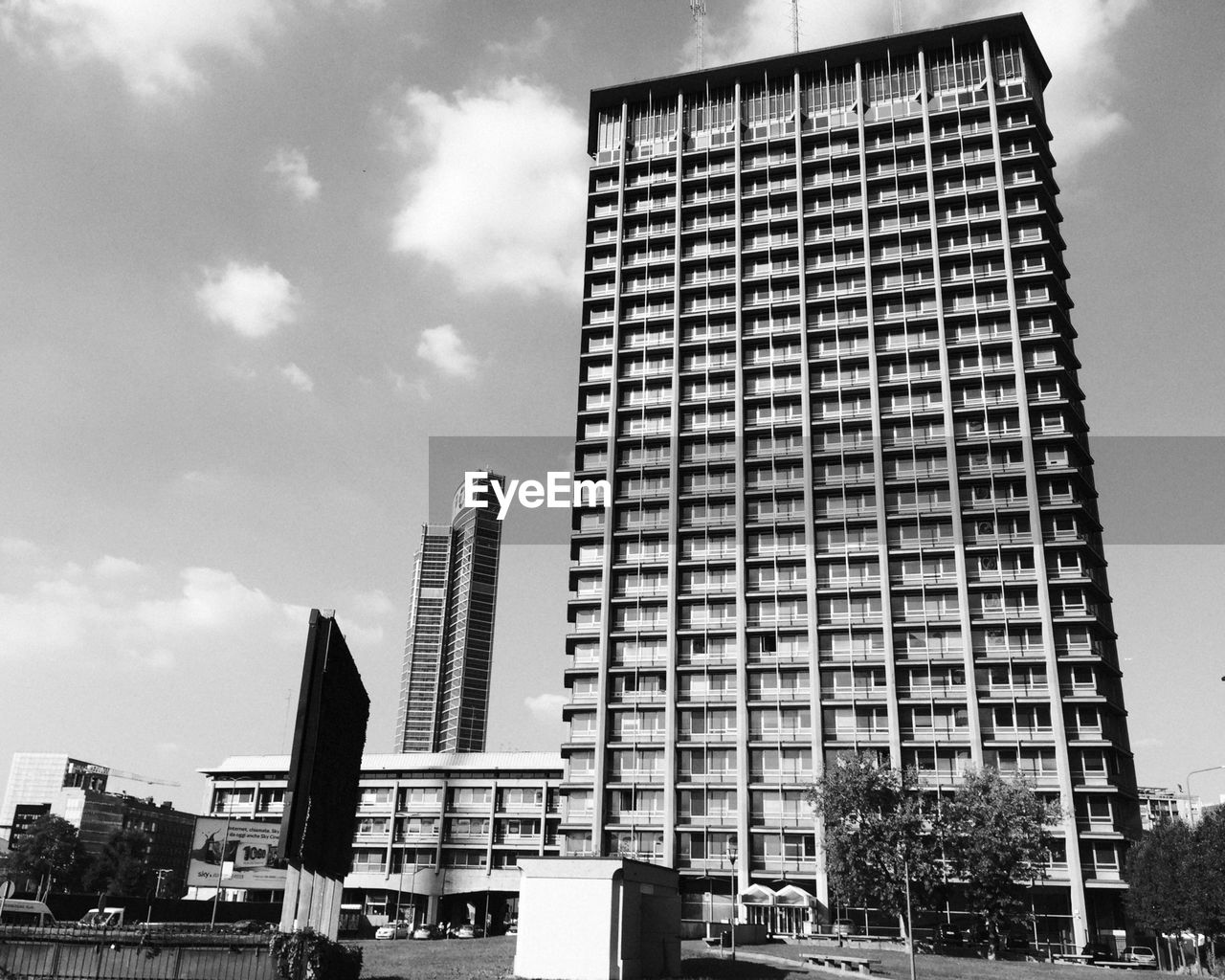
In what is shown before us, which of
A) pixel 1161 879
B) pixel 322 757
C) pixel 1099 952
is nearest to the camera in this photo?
pixel 322 757

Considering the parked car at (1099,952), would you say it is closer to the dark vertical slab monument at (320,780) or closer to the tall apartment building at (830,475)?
the tall apartment building at (830,475)

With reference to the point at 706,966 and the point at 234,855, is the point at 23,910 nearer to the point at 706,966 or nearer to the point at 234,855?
the point at 234,855

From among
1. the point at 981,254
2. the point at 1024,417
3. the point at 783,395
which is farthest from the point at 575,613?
the point at 981,254

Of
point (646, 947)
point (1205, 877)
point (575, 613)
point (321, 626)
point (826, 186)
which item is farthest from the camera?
point (826, 186)

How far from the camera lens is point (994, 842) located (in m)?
70.7

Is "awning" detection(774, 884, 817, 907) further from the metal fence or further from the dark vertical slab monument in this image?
the metal fence

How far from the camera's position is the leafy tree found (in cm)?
7044

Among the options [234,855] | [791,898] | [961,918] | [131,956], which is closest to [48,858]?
[234,855]

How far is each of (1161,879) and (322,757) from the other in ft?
217

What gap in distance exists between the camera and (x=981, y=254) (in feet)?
354

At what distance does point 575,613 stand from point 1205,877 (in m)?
57.5

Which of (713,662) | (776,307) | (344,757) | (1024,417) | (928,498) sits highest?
(776,307)

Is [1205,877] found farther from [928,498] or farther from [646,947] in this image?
[646,947]

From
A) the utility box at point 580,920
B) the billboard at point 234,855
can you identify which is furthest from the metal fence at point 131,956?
the billboard at point 234,855
